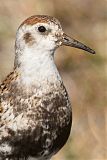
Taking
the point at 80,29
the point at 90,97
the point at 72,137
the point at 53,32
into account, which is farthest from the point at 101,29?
the point at 53,32

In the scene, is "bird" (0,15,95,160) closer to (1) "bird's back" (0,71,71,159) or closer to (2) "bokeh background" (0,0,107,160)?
(1) "bird's back" (0,71,71,159)

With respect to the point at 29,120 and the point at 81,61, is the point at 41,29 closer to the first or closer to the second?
the point at 29,120

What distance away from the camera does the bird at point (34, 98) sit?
573cm

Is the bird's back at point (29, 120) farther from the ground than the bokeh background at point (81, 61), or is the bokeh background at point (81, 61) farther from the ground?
the bokeh background at point (81, 61)

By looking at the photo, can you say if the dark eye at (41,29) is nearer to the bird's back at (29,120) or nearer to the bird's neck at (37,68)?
the bird's neck at (37,68)

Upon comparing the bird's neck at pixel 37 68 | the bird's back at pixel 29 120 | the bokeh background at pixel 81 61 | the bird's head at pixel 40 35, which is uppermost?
the bokeh background at pixel 81 61

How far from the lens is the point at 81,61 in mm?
9031

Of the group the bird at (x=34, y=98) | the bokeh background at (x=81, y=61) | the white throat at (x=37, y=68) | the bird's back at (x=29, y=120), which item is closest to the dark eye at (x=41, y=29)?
the bird at (x=34, y=98)

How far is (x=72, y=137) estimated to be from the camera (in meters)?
8.15

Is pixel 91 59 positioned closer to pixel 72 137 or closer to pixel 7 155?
pixel 72 137

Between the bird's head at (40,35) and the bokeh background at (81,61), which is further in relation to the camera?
the bokeh background at (81,61)

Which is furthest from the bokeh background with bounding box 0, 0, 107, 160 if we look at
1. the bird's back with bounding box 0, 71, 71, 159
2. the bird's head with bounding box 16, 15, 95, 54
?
the bird's head with bounding box 16, 15, 95, 54

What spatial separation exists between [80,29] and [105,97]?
0.99 m

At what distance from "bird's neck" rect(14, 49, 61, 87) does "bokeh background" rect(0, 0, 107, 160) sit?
2155mm
